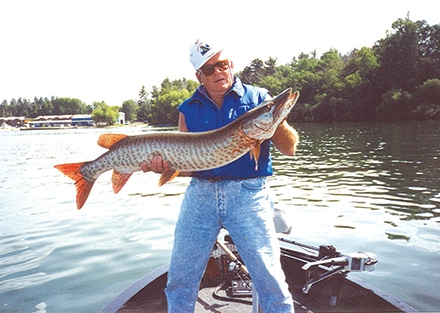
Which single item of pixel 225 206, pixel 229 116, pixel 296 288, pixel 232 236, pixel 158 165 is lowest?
pixel 296 288

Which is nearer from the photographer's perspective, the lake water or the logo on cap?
the logo on cap

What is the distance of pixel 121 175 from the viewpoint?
3.60m

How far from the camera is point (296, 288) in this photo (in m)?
5.13

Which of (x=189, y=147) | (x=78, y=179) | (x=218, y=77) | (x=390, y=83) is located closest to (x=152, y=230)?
(x=78, y=179)

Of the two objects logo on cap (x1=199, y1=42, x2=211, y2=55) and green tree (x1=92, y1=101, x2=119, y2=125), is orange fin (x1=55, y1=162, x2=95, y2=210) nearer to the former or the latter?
logo on cap (x1=199, y1=42, x2=211, y2=55)

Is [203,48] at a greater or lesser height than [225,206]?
greater

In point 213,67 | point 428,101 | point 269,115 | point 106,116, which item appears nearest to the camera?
point 269,115

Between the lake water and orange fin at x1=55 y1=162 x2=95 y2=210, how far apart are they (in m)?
2.84

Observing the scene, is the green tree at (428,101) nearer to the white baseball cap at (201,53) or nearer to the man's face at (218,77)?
the man's face at (218,77)

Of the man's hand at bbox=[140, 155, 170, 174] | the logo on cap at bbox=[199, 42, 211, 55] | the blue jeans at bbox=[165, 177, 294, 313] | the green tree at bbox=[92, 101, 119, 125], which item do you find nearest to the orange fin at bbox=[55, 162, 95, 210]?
the man's hand at bbox=[140, 155, 170, 174]

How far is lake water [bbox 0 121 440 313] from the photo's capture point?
6.71 meters

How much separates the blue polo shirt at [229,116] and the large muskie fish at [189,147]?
0.08 metres

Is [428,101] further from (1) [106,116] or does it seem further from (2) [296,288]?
(1) [106,116]

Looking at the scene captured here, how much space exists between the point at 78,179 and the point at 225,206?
4.82 ft
